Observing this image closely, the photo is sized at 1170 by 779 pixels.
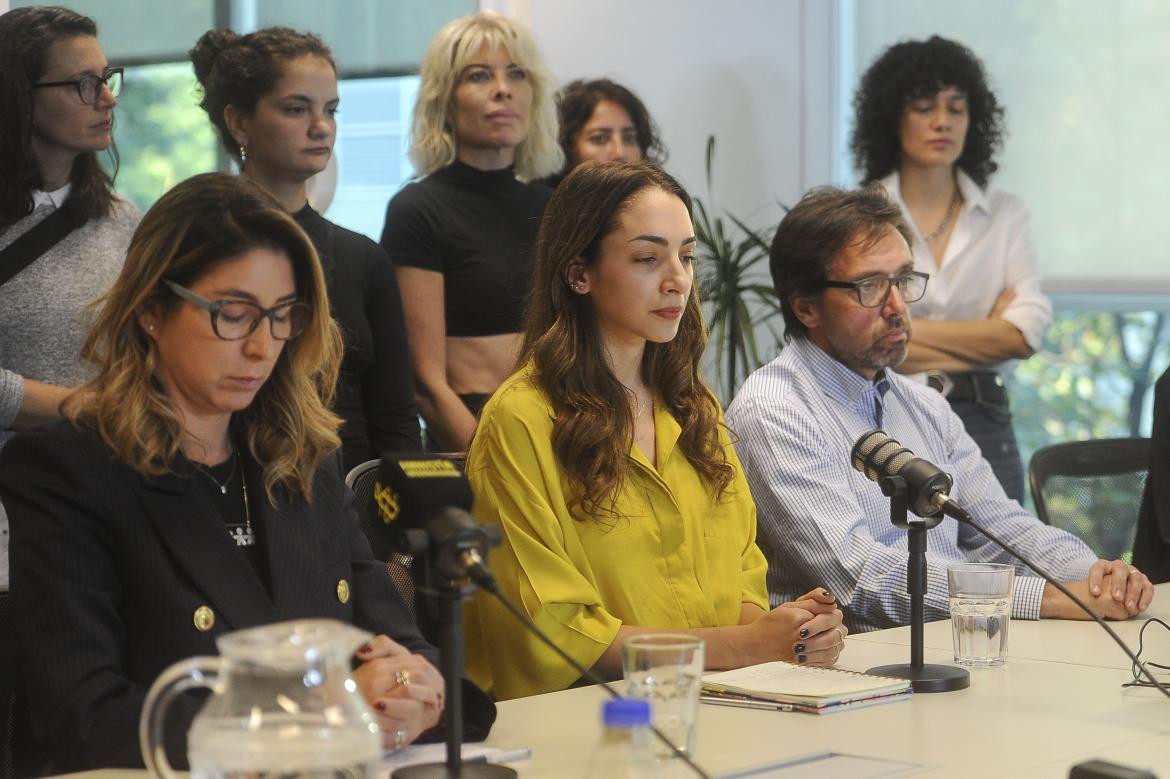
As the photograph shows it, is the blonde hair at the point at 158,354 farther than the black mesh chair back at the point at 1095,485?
No

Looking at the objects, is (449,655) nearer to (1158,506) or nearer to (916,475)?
(916,475)

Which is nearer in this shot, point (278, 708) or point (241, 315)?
point (278, 708)

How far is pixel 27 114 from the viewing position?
3.03 meters

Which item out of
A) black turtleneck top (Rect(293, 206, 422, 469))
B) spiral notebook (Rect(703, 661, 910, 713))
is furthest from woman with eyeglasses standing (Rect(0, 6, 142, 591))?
spiral notebook (Rect(703, 661, 910, 713))

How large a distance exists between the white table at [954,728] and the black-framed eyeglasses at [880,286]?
3.35ft

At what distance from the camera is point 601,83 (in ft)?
13.8

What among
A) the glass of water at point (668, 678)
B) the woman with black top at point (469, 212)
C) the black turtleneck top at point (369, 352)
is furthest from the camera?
the woman with black top at point (469, 212)

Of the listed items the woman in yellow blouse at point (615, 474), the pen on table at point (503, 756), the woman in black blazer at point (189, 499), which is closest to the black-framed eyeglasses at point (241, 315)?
the woman in black blazer at point (189, 499)

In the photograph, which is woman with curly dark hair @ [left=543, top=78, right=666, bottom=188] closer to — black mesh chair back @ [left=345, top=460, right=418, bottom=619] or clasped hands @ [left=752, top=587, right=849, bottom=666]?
black mesh chair back @ [left=345, top=460, right=418, bottom=619]

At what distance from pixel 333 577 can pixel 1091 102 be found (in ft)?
13.4

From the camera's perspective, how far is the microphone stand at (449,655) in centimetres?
159

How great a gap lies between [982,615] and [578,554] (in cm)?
66

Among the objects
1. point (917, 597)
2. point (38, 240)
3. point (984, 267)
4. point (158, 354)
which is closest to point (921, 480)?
point (917, 597)

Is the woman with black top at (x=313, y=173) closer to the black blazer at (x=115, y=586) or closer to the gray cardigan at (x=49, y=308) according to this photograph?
the gray cardigan at (x=49, y=308)
